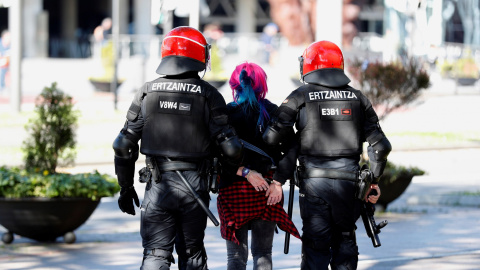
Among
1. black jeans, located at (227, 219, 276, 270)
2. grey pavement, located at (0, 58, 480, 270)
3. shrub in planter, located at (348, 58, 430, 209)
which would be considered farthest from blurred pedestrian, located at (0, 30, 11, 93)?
black jeans, located at (227, 219, 276, 270)

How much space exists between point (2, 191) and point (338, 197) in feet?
11.6

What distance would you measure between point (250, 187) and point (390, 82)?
18.3 feet

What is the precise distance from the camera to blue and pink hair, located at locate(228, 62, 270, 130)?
5617 millimetres

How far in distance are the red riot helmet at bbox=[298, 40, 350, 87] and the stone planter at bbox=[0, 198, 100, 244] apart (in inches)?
121

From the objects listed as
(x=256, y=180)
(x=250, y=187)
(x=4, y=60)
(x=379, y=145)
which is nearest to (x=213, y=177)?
(x=256, y=180)

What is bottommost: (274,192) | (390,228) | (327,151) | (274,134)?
(390,228)

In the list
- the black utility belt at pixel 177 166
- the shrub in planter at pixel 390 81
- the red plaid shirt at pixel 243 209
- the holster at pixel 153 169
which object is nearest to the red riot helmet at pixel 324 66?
the red plaid shirt at pixel 243 209

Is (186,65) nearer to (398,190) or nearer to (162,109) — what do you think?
(162,109)

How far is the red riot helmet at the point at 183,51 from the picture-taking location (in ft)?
17.3

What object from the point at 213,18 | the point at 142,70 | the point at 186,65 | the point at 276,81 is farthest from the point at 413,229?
the point at 213,18

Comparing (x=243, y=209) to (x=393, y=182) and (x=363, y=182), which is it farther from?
(x=393, y=182)

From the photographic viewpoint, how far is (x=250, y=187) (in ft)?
18.6

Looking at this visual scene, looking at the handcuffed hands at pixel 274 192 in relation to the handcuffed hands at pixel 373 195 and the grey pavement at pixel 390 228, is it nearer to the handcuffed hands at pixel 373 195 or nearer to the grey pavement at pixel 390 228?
the handcuffed hands at pixel 373 195

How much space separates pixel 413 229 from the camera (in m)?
9.16
